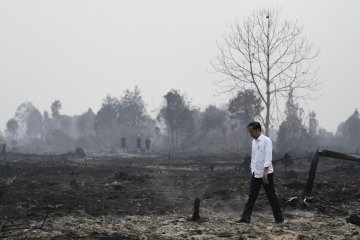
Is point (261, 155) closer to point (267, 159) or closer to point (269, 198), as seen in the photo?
point (267, 159)

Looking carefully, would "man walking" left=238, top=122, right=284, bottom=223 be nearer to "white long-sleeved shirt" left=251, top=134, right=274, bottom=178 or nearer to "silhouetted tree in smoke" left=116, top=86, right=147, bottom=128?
"white long-sleeved shirt" left=251, top=134, right=274, bottom=178

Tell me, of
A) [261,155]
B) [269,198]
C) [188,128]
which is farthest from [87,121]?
[269,198]

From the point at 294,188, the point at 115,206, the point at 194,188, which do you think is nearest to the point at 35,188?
the point at 115,206

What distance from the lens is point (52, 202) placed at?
9836 mm

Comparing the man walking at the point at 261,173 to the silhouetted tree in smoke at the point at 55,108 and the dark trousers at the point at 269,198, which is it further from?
the silhouetted tree in smoke at the point at 55,108

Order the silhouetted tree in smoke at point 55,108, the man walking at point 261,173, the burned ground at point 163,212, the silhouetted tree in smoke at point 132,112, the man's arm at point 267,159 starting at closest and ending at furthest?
1. the burned ground at point 163,212
2. the man's arm at point 267,159
3. the man walking at point 261,173
4. the silhouetted tree in smoke at point 132,112
5. the silhouetted tree in smoke at point 55,108

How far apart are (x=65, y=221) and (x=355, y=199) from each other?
7033 mm

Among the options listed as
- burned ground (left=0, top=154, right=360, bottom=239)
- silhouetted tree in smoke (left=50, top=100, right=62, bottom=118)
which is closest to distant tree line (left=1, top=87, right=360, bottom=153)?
silhouetted tree in smoke (left=50, top=100, right=62, bottom=118)

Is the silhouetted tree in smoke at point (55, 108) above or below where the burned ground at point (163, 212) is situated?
above

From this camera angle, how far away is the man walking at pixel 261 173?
7434 millimetres

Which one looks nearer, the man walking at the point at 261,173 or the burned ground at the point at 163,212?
the burned ground at the point at 163,212

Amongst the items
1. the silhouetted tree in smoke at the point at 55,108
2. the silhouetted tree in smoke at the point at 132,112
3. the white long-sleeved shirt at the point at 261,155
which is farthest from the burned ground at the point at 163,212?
the silhouetted tree in smoke at the point at 55,108

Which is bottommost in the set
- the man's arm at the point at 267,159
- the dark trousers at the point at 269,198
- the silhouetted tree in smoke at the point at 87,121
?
the dark trousers at the point at 269,198

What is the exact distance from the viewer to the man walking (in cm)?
743
